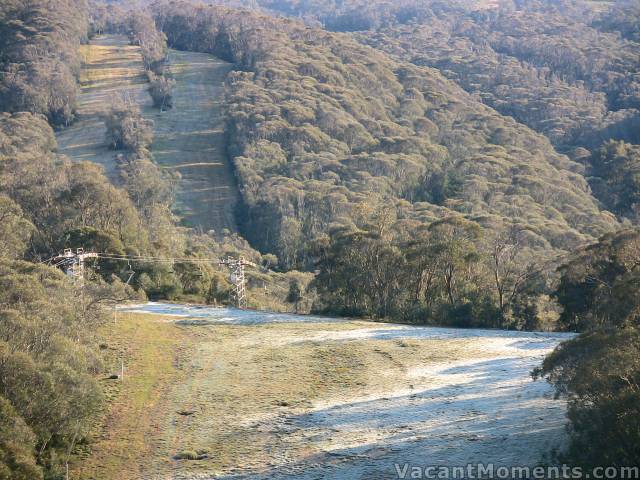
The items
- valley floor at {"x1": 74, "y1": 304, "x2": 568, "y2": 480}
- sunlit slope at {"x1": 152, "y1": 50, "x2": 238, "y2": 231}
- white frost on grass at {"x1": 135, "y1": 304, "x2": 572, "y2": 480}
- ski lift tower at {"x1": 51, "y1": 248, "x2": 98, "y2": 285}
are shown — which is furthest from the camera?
sunlit slope at {"x1": 152, "y1": 50, "x2": 238, "y2": 231}

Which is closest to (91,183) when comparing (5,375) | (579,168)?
(5,375)

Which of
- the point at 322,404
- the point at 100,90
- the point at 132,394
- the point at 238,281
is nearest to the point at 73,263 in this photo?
A: the point at 238,281

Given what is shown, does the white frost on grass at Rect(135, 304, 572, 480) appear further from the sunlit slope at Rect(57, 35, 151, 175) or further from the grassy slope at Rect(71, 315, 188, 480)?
the sunlit slope at Rect(57, 35, 151, 175)

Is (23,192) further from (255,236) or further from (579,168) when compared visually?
(579,168)

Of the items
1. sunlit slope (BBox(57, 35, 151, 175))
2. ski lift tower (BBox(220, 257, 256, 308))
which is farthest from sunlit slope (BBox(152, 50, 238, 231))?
ski lift tower (BBox(220, 257, 256, 308))

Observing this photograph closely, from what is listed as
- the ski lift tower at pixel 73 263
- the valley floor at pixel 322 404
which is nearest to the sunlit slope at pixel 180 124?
the ski lift tower at pixel 73 263
